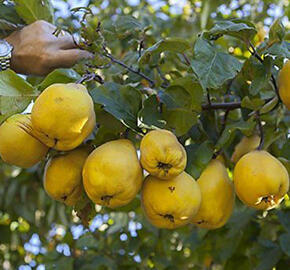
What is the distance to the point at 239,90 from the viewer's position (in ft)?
5.94

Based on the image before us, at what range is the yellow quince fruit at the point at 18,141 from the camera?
130 cm

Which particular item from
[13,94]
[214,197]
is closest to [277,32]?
[214,197]

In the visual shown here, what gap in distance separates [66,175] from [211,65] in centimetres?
45

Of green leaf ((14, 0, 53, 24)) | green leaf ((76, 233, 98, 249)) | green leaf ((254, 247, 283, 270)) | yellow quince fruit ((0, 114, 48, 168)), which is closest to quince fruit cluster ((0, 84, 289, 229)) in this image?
yellow quince fruit ((0, 114, 48, 168))

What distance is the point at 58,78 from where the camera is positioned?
1.40 meters

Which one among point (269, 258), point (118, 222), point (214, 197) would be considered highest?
point (214, 197)

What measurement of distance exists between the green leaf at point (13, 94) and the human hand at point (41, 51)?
0.24 metres

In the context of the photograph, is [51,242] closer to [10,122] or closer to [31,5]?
[31,5]

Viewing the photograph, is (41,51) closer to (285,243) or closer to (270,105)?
(270,105)

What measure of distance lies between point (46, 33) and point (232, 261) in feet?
3.95

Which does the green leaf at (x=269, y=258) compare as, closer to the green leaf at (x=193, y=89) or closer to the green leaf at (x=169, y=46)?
the green leaf at (x=193, y=89)

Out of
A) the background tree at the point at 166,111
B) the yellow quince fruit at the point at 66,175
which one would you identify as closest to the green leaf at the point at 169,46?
the background tree at the point at 166,111

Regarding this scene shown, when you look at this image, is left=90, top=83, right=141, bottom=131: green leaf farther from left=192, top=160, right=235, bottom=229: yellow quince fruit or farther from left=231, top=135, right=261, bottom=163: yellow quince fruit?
left=231, top=135, right=261, bottom=163: yellow quince fruit

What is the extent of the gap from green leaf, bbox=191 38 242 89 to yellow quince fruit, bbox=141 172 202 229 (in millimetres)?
239
